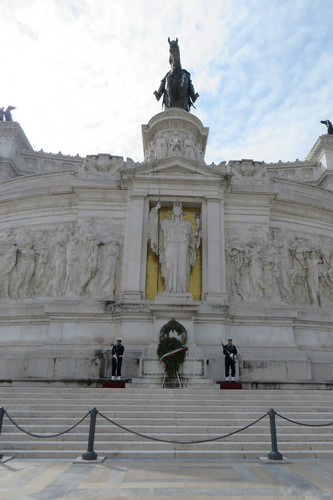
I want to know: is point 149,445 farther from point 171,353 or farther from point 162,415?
point 171,353

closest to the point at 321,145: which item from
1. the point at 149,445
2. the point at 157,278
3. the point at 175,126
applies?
the point at 175,126

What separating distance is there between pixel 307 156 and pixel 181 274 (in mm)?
52802

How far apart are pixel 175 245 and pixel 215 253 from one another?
221 cm

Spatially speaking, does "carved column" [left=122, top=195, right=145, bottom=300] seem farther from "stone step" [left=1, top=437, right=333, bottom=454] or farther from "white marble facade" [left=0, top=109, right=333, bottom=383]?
"stone step" [left=1, top=437, right=333, bottom=454]

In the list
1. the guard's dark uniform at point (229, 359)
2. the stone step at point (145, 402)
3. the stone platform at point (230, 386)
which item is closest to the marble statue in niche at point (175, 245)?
the guard's dark uniform at point (229, 359)

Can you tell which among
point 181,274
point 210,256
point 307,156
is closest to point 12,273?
point 181,274

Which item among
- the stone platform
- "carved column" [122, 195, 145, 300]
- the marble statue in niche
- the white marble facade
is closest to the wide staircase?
the stone platform

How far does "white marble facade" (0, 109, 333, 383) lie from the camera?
16688 mm

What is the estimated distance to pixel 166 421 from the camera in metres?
9.68

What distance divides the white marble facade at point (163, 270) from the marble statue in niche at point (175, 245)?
0.09m

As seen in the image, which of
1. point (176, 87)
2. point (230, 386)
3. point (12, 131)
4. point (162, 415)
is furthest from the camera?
point (12, 131)

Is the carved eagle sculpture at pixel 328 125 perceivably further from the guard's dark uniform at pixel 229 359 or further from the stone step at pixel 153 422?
the stone step at pixel 153 422

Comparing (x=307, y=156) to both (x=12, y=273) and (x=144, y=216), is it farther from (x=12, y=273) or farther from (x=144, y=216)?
(x=12, y=273)

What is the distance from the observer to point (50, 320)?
17.6m
